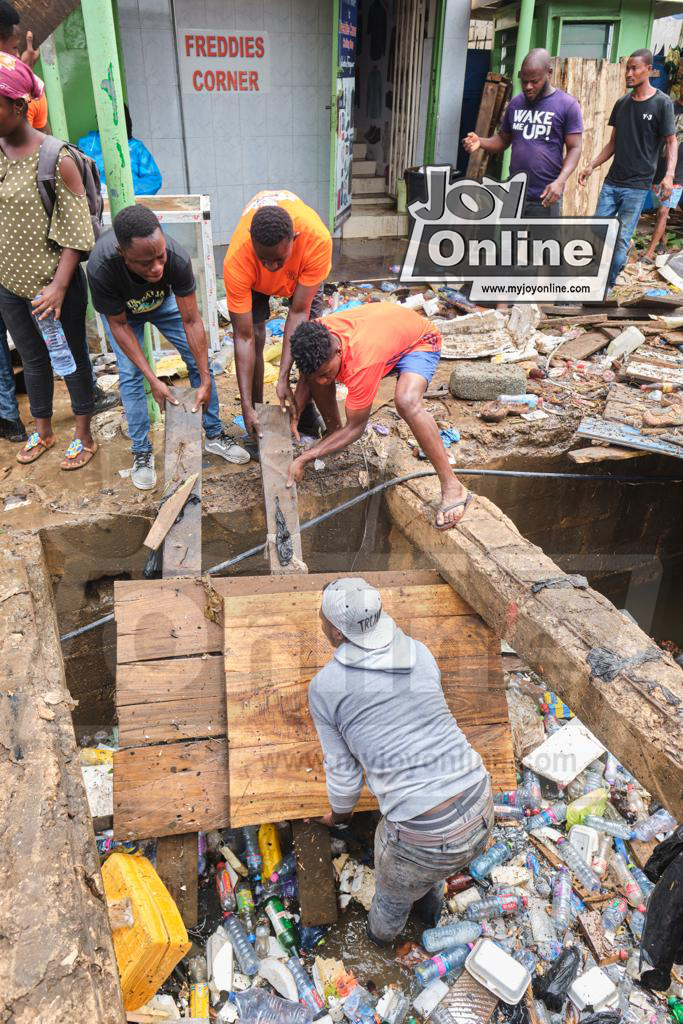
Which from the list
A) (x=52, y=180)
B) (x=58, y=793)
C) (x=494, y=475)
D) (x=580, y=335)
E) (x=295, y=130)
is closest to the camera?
(x=58, y=793)

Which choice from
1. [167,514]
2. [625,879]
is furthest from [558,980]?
[167,514]

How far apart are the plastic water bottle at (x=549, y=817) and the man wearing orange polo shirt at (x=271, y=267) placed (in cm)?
258

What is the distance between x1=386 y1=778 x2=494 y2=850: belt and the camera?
8.16ft

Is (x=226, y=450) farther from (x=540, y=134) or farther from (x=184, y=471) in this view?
(x=540, y=134)

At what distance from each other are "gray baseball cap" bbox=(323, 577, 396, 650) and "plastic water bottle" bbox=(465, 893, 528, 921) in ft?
5.50

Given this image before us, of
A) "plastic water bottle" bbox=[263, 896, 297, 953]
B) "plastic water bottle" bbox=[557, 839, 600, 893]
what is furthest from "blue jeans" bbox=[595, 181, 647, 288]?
"plastic water bottle" bbox=[263, 896, 297, 953]

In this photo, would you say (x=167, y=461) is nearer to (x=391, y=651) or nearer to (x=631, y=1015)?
(x=391, y=651)

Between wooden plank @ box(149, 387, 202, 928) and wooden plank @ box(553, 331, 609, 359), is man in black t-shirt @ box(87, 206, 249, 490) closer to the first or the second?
wooden plank @ box(149, 387, 202, 928)

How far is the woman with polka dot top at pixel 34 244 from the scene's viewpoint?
330 centimetres

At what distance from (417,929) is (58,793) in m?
1.80

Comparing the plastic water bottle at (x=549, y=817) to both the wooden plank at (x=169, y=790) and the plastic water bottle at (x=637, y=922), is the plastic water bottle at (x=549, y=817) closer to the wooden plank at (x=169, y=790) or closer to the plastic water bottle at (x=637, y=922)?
the plastic water bottle at (x=637, y=922)

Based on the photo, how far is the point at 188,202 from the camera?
5.22m

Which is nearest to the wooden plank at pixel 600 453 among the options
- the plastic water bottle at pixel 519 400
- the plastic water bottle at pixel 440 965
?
the plastic water bottle at pixel 519 400

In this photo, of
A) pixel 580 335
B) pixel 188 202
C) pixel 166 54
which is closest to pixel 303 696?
pixel 188 202
